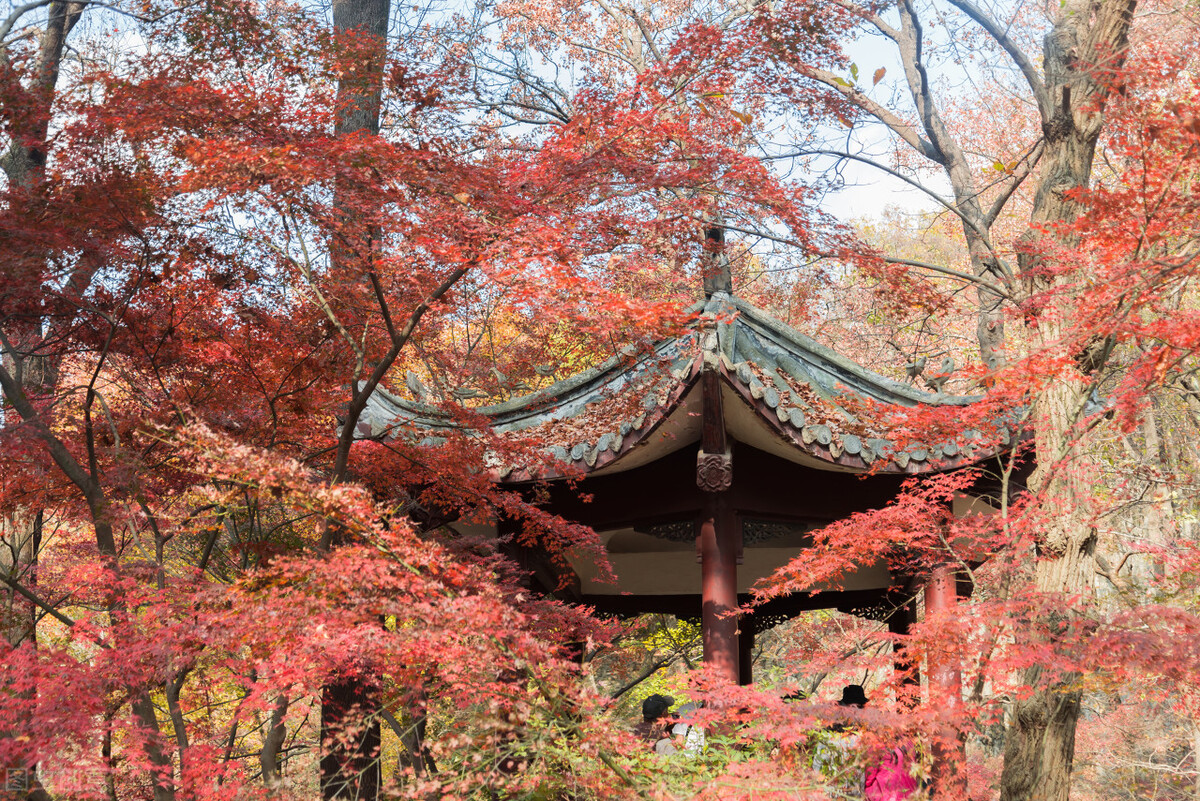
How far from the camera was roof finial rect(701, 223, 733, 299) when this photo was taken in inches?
286

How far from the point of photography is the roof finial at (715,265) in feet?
23.8

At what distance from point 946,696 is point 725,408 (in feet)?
6.56

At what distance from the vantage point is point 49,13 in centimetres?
870

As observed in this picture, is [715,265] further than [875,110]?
No

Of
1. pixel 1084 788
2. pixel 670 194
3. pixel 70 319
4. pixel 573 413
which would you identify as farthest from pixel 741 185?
pixel 1084 788

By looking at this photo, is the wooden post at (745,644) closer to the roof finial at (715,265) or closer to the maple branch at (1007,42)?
the roof finial at (715,265)

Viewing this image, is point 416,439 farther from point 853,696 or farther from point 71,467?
point 853,696

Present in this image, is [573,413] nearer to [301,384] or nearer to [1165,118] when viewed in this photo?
[301,384]

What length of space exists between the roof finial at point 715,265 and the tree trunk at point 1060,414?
2.20 metres

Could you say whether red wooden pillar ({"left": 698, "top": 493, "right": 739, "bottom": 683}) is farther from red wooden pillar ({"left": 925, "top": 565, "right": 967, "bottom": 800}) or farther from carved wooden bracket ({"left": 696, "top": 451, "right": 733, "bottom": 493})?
red wooden pillar ({"left": 925, "top": 565, "right": 967, "bottom": 800})

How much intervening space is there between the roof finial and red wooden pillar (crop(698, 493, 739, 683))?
6.18ft

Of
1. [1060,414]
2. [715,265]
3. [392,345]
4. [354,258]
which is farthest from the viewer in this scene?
[715,265]

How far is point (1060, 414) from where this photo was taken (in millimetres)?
6160

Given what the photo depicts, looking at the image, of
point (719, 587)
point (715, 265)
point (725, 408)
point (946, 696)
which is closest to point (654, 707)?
point (719, 587)
